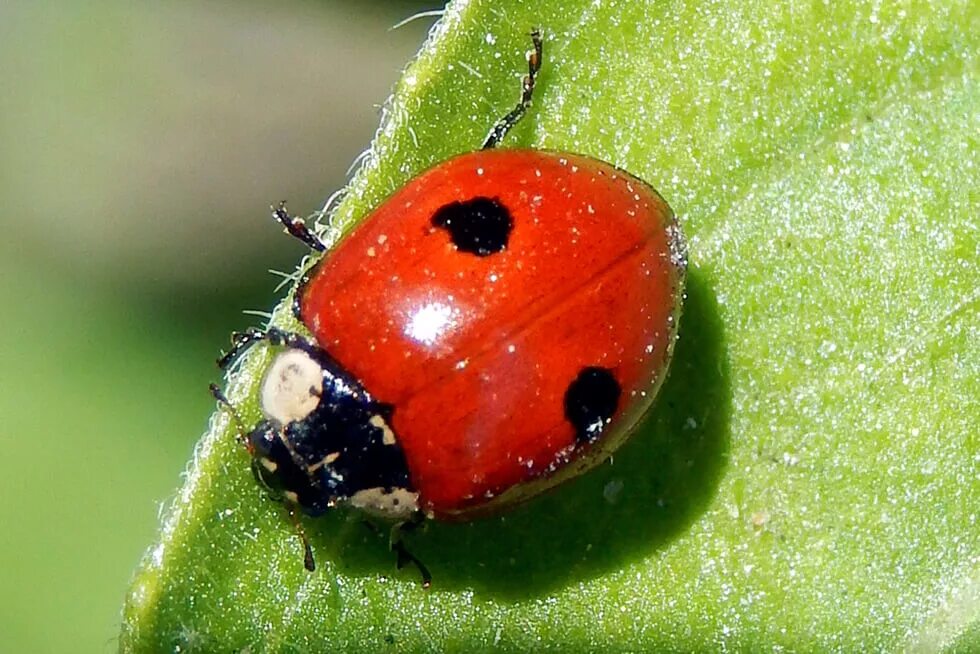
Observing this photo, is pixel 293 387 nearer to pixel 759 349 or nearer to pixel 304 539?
pixel 304 539

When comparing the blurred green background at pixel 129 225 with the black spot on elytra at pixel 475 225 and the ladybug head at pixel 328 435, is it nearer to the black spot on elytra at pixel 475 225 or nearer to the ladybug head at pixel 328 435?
the ladybug head at pixel 328 435

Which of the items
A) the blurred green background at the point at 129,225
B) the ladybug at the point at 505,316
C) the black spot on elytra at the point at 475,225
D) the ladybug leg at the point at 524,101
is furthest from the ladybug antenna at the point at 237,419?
the blurred green background at the point at 129,225

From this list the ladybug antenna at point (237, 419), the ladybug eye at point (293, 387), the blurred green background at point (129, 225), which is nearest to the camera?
the ladybug antenna at point (237, 419)

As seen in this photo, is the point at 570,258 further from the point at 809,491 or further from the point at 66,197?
the point at 66,197

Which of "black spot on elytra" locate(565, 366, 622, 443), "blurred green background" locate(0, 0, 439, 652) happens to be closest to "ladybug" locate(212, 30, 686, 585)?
"black spot on elytra" locate(565, 366, 622, 443)

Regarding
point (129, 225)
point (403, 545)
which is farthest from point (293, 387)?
point (129, 225)

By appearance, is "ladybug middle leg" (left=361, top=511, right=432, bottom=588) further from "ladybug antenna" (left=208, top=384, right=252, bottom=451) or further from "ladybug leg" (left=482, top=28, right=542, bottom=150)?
"ladybug leg" (left=482, top=28, right=542, bottom=150)
